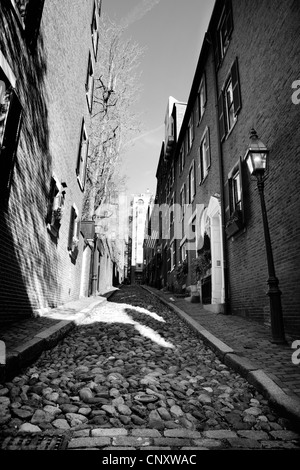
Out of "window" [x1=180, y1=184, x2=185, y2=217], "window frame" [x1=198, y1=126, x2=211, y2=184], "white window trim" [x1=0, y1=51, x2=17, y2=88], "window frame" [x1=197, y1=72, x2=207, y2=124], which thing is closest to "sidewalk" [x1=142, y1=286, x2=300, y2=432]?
"white window trim" [x1=0, y1=51, x2=17, y2=88]

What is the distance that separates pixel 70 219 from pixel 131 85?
11.7 m

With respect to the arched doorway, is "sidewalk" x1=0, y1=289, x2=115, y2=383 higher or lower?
lower

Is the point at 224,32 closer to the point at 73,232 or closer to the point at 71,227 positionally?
the point at 71,227

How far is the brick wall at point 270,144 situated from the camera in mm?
5172

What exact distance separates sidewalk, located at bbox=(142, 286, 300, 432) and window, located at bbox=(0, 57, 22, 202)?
4.33 m

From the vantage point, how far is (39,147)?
→ 653cm

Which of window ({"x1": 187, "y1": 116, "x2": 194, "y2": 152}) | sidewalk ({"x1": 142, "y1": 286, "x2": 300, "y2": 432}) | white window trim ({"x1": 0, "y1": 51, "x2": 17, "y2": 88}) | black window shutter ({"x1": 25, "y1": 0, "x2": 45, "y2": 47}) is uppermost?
window ({"x1": 187, "y1": 116, "x2": 194, "y2": 152})

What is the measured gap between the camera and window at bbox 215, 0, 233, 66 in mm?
9559

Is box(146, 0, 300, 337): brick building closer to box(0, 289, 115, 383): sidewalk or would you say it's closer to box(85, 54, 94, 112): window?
box(0, 289, 115, 383): sidewalk

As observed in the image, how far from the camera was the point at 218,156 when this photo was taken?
32.6 ft

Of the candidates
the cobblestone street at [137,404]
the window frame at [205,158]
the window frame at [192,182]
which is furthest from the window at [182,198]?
the cobblestone street at [137,404]

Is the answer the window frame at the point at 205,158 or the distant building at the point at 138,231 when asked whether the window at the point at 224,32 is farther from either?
the distant building at the point at 138,231

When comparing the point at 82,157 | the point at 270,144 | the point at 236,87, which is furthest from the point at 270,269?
the point at 82,157

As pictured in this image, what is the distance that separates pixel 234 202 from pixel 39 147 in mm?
5526
